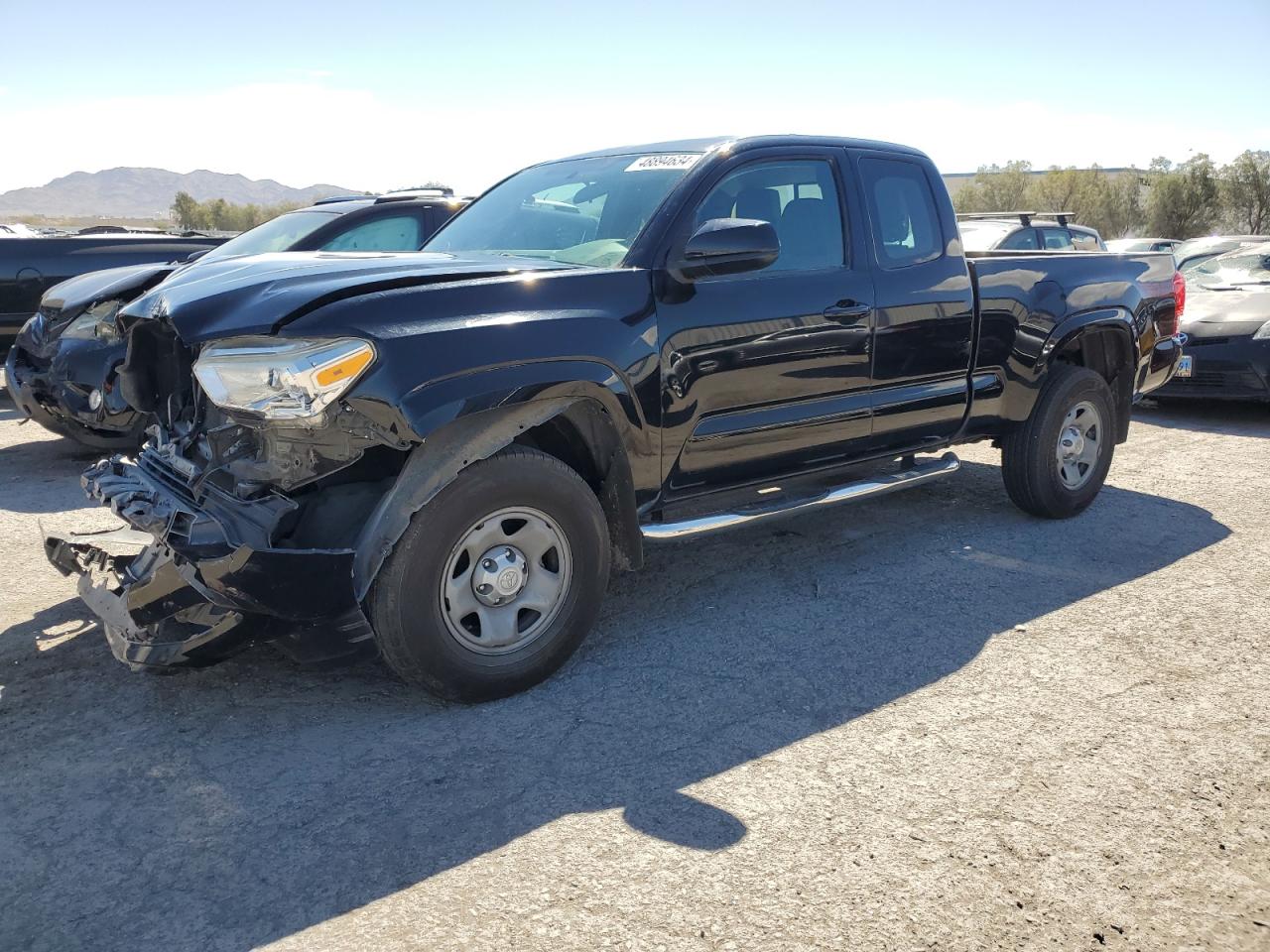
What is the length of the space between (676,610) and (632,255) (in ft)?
5.18

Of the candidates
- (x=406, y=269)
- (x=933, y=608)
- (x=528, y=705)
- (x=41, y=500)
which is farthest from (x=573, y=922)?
(x=41, y=500)

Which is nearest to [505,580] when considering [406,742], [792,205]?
[406,742]

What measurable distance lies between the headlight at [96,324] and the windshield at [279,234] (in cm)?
79

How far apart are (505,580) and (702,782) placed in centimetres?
99

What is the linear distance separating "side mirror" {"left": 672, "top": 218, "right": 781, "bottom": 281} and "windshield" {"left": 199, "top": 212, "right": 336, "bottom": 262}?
13.3 ft

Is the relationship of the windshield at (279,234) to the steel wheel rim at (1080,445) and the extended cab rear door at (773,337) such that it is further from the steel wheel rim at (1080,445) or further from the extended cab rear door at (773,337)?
the steel wheel rim at (1080,445)

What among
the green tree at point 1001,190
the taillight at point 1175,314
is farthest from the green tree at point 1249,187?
the taillight at point 1175,314

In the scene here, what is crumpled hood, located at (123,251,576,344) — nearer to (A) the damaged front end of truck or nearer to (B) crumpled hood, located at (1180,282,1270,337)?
(A) the damaged front end of truck

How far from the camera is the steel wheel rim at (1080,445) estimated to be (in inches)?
237

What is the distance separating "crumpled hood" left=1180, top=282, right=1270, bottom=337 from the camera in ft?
30.6

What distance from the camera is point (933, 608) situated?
15.4ft

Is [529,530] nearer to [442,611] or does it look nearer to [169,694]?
[442,611]

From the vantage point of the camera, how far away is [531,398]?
11.9 feet

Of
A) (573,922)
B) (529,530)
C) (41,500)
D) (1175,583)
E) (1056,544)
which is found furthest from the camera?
(41,500)
